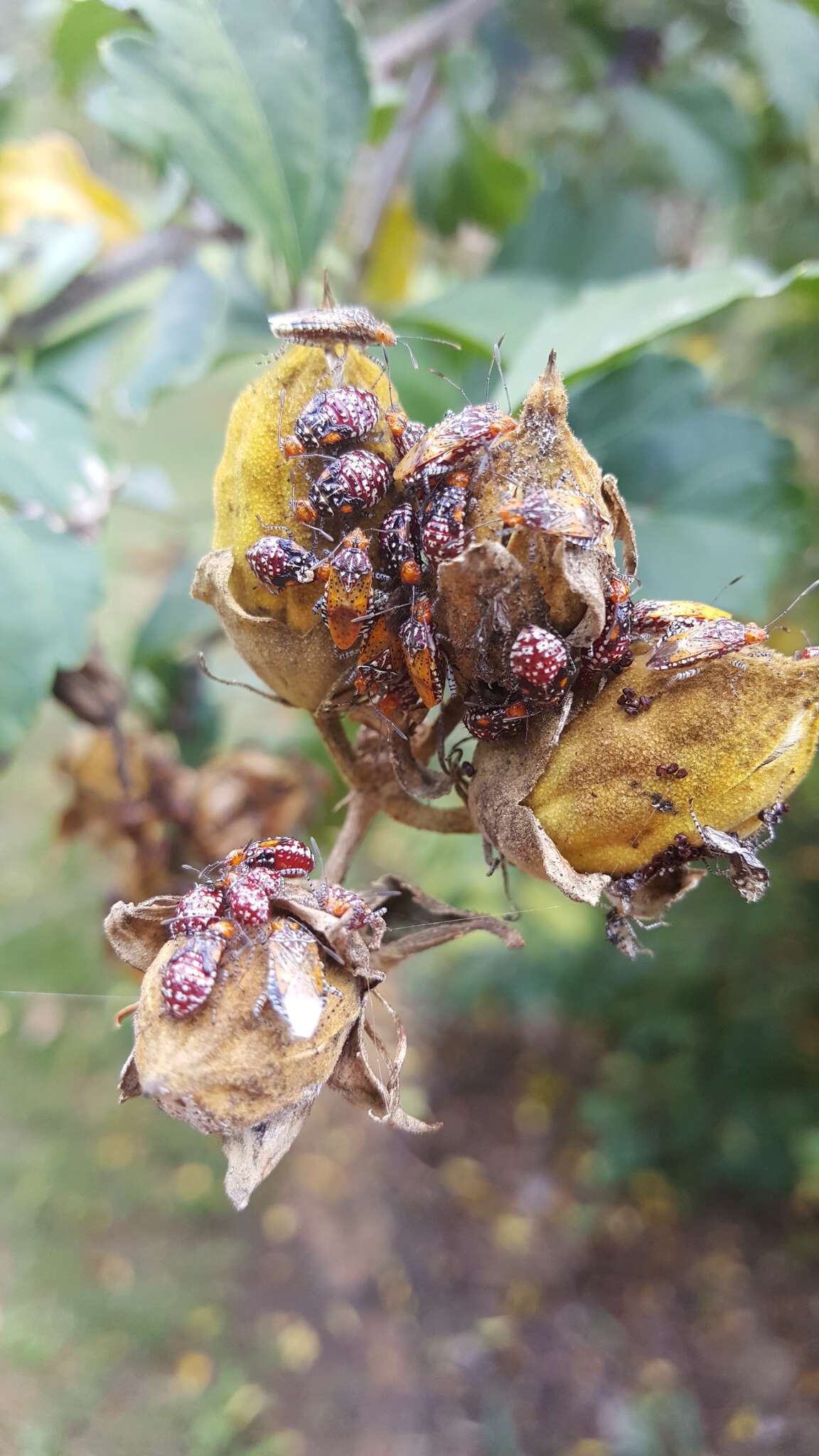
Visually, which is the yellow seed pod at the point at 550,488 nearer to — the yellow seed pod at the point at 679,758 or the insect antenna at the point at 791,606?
the yellow seed pod at the point at 679,758

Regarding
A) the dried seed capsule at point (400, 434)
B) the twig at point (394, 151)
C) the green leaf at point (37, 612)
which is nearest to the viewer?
the dried seed capsule at point (400, 434)

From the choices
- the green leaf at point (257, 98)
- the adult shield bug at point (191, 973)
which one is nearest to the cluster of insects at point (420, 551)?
the adult shield bug at point (191, 973)

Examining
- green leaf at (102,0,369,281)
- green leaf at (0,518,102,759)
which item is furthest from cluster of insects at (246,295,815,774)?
green leaf at (102,0,369,281)

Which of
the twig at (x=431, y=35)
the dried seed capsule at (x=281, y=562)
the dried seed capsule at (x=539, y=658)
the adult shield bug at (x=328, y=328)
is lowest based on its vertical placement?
the dried seed capsule at (x=539, y=658)

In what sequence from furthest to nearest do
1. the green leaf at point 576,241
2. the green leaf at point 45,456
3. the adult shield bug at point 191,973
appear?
the green leaf at point 576,241 → the green leaf at point 45,456 → the adult shield bug at point 191,973

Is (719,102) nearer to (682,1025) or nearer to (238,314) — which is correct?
(238,314)

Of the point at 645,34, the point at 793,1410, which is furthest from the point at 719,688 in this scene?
the point at 793,1410

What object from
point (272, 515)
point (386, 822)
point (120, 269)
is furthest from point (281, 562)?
point (120, 269)
